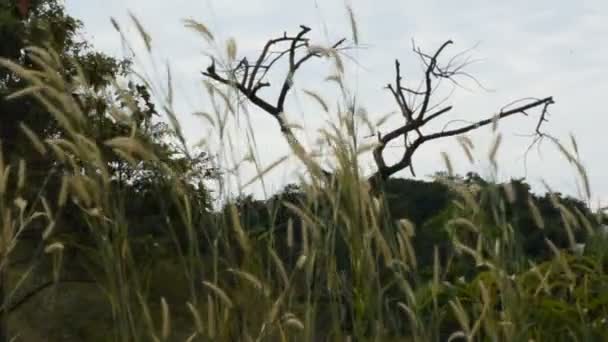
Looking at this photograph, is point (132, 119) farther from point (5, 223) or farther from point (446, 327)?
point (446, 327)

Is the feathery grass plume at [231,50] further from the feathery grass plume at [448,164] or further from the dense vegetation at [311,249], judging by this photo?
the feathery grass plume at [448,164]

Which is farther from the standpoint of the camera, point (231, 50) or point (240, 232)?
point (231, 50)

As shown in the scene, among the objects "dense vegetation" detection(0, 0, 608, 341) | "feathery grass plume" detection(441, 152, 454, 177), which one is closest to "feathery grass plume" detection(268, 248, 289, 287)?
"dense vegetation" detection(0, 0, 608, 341)

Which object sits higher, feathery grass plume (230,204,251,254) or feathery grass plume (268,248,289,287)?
feathery grass plume (230,204,251,254)

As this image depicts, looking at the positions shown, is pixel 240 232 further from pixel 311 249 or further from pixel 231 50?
pixel 231 50

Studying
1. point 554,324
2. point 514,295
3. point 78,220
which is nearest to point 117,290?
point 514,295

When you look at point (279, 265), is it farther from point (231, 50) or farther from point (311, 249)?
point (231, 50)

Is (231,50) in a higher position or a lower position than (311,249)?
higher

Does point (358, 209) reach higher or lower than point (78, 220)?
lower

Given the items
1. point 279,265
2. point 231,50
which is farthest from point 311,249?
point 231,50

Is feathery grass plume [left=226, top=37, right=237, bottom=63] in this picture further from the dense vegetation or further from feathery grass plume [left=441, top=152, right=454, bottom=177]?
feathery grass plume [left=441, top=152, right=454, bottom=177]

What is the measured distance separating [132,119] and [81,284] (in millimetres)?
4921

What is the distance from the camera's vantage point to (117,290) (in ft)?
9.04

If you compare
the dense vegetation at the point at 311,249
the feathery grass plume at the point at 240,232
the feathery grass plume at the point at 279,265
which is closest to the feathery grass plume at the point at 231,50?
the dense vegetation at the point at 311,249
